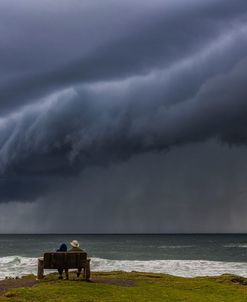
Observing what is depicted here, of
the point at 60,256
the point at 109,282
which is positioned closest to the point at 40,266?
the point at 60,256

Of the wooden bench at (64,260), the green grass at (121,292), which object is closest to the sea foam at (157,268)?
the green grass at (121,292)

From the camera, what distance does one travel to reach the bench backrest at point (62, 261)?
25469 mm

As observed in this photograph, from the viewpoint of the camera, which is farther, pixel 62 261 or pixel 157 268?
pixel 157 268

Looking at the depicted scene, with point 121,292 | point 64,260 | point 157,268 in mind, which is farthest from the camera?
point 157,268

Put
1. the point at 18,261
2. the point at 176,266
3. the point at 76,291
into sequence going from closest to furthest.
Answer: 1. the point at 76,291
2. the point at 176,266
3. the point at 18,261

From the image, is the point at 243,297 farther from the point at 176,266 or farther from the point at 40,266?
the point at 176,266

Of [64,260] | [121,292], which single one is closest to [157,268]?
[64,260]

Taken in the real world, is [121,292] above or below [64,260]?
below

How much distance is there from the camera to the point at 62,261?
1003 inches

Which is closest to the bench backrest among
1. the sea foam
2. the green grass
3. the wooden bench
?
the wooden bench

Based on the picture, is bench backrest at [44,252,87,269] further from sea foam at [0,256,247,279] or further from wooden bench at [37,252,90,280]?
sea foam at [0,256,247,279]

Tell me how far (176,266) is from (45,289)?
115 ft

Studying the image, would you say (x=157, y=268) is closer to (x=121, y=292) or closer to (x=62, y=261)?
(x=62, y=261)

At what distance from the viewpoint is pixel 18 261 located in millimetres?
65250
